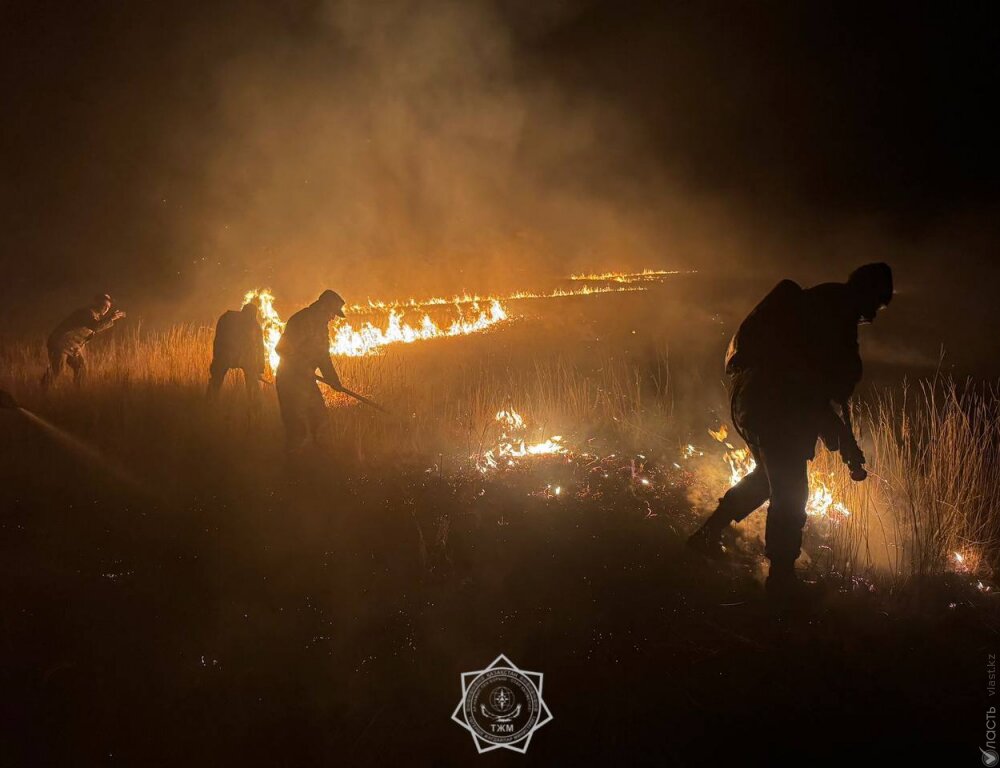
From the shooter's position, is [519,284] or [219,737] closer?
[219,737]

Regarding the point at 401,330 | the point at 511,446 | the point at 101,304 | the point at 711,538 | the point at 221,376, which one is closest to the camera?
the point at 711,538

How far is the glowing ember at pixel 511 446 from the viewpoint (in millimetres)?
5895

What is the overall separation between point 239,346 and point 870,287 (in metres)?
6.94

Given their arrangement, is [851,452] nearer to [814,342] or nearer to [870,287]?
[814,342]

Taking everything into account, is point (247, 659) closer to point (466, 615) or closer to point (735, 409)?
point (466, 615)

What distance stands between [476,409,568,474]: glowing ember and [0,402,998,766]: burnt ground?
1.01 meters

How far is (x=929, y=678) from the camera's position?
121 inches

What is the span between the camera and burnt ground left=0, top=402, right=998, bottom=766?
107 inches

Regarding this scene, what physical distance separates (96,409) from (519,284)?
12895 mm

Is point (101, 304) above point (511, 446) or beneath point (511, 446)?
above

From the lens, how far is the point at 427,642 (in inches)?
132

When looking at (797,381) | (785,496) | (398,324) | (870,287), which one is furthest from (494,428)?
(398,324)

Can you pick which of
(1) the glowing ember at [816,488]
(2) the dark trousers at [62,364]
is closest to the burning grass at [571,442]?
(1) the glowing ember at [816,488]

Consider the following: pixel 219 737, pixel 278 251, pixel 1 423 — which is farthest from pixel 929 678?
pixel 278 251
